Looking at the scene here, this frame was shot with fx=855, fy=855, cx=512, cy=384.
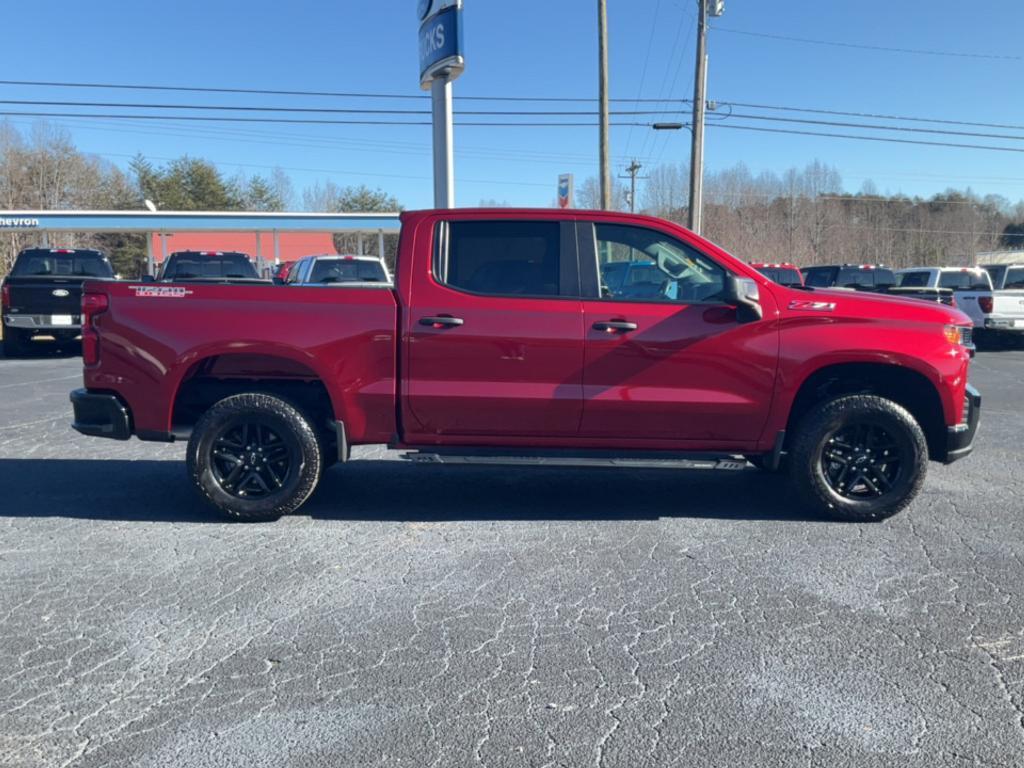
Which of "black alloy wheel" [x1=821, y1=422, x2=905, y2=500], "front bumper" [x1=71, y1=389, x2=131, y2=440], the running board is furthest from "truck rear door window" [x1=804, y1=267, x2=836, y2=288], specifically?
"front bumper" [x1=71, y1=389, x2=131, y2=440]

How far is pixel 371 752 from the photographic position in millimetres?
2926

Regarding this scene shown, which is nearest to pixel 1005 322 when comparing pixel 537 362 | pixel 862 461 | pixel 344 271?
pixel 344 271

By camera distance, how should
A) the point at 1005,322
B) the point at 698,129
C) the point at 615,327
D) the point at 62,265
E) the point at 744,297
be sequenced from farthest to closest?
the point at 698,129 → the point at 1005,322 → the point at 62,265 → the point at 615,327 → the point at 744,297

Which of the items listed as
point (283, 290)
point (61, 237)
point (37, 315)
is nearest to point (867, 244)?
point (61, 237)

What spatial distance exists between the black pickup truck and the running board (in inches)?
488

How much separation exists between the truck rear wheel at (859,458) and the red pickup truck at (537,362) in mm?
13

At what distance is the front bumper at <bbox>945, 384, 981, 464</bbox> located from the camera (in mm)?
5539

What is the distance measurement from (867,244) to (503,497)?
6627 cm

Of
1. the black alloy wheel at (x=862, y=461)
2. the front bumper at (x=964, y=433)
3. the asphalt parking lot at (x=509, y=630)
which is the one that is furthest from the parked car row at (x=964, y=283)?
the asphalt parking lot at (x=509, y=630)

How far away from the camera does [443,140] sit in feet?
42.4

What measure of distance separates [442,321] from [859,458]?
2.84m

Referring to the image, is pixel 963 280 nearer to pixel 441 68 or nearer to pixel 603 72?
pixel 603 72

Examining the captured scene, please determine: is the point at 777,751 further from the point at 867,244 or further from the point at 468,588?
the point at 867,244

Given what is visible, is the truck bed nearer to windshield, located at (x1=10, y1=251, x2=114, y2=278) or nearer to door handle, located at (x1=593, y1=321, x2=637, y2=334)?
door handle, located at (x1=593, y1=321, x2=637, y2=334)
